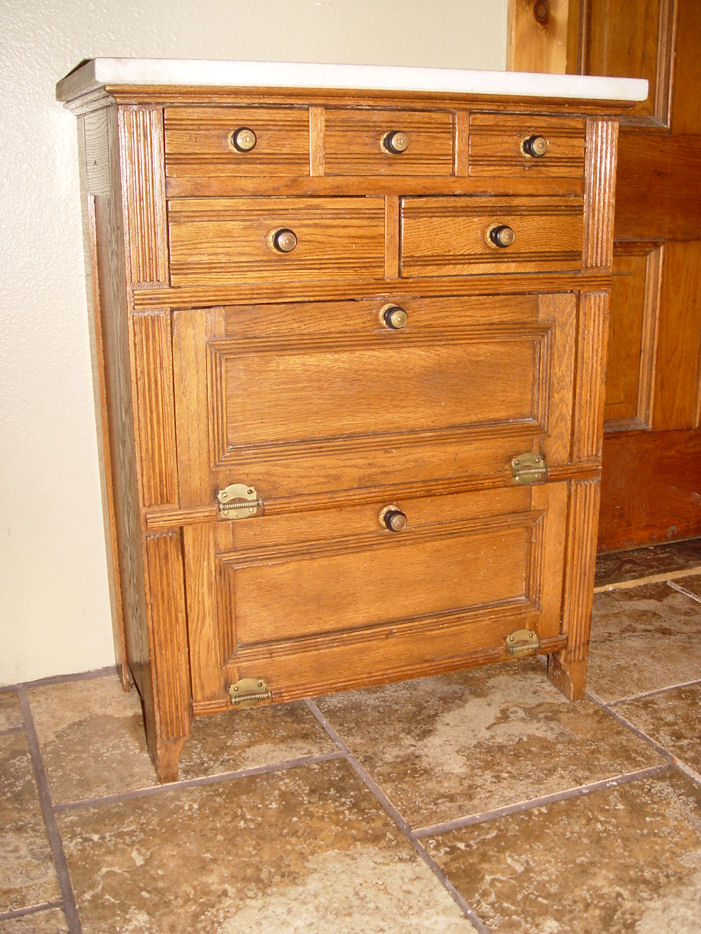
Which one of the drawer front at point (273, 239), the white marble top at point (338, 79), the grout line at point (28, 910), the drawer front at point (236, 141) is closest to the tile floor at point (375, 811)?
the grout line at point (28, 910)

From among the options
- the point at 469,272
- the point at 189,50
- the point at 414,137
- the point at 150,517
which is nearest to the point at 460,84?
the point at 414,137

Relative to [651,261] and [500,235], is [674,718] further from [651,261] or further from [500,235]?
[651,261]

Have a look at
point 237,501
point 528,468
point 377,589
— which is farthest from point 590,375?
point 237,501

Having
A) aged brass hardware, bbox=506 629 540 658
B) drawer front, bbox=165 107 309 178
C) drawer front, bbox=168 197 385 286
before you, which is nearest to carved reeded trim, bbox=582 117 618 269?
drawer front, bbox=168 197 385 286

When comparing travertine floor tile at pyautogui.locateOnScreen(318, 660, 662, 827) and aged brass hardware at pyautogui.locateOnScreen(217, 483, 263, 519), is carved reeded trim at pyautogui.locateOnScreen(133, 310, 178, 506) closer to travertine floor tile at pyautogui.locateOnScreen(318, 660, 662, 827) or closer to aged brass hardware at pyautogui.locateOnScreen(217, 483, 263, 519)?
aged brass hardware at pyautogui.locateOnScreen(217, 483, 263, 519)

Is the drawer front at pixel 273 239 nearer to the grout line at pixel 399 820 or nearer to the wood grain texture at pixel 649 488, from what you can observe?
the grout line at pixel 399 820

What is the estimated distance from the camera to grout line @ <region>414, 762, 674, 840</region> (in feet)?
4.99

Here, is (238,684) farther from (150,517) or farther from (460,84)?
(460,84)

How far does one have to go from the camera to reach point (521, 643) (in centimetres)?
181

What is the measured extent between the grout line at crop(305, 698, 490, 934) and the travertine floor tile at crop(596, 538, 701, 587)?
38.5 inches

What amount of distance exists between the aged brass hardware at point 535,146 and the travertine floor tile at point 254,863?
112cm

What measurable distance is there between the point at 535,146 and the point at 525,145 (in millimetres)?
19

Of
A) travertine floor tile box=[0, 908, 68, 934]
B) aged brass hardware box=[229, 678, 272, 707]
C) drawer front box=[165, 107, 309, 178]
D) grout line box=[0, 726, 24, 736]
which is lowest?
travertine floor tile box=[0, 908, 68, 934]

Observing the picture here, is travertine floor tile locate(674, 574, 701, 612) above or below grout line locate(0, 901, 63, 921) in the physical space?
above
